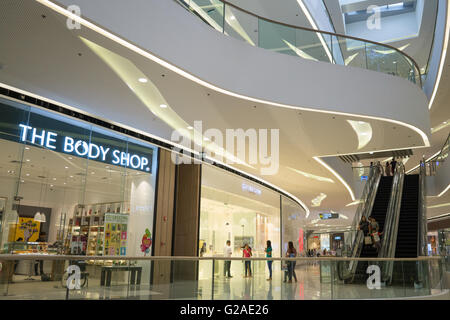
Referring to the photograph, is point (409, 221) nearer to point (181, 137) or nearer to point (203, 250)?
point (203, 250)

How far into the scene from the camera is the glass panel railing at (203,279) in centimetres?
460

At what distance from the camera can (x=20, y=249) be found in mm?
7645

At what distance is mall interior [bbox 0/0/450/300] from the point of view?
5.50 m

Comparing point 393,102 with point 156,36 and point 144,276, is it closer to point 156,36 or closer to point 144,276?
point 156,36

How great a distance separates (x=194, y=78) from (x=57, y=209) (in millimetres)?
4303

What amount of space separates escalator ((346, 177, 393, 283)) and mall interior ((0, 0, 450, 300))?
44 millimetres

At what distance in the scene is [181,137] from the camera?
423 inches

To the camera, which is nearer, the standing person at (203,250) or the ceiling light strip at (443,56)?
the ceiling light strip at (443,56)

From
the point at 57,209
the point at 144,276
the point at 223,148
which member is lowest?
the point at 144,276

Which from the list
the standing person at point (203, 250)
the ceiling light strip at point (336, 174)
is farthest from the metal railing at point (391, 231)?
the standing person at point (203, 250)

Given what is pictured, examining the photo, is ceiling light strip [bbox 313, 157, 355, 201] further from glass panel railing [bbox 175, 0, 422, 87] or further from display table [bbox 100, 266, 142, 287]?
display table [bbox 100, 266, 142, 287]

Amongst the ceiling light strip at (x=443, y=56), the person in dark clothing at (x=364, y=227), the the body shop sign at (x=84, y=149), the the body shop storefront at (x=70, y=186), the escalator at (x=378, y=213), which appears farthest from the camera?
the person in dark clothing at (x=364, y=227)

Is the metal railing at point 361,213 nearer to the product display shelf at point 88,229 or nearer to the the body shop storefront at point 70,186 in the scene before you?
the the body shop storefront at point 70,186
